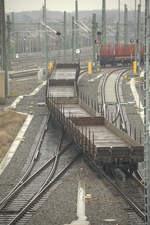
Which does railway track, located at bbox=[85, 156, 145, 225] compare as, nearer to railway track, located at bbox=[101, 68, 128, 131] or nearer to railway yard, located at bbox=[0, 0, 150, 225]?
railway yard, located at bbox=[0, 0, 150, 225]

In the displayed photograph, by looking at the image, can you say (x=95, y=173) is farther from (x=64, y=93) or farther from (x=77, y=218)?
(x=64, y=93)

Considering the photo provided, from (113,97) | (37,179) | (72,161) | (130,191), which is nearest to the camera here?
(130,191)

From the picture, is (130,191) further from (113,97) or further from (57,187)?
(113,97)

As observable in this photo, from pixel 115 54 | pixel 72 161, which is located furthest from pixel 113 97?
pixel 115 54

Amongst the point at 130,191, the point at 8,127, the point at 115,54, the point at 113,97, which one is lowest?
the point at 130,191

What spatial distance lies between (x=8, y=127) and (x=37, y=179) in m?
12.5

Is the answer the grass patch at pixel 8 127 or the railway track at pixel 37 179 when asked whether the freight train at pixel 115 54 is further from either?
the railway track at pixel 37 179

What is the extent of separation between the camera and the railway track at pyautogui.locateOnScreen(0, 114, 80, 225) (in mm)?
17844

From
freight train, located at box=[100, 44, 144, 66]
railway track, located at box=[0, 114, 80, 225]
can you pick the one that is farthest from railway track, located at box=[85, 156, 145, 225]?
freight train, located at box=[100, 44, 144, 66]

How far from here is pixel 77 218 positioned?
56.1 feet

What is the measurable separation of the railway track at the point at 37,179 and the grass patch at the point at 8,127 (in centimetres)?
186

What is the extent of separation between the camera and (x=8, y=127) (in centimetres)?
3441

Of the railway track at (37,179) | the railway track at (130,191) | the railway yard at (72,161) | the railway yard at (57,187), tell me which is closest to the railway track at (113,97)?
the railway yard at (72,161)

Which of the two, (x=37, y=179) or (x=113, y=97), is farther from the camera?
(x=113, y=97)
